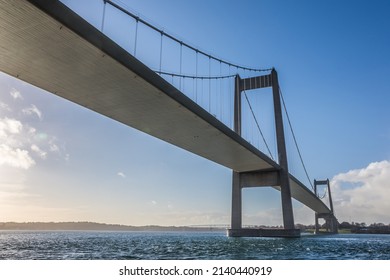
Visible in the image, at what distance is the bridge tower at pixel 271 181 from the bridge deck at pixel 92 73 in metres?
8.46

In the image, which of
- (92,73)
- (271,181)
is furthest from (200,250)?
(271,181)

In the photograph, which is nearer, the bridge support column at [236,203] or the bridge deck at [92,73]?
the bridge deck at [92,73]

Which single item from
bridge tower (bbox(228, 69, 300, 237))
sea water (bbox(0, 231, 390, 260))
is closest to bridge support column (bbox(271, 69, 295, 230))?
bridge tower (bbox(228, 69, 300, 237))

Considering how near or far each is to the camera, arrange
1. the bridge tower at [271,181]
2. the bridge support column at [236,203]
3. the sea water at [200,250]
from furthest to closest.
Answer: the bridge support column at [236,203], the bridge tower at [271,181], the sea water at [200,250]

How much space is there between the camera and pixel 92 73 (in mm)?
13680

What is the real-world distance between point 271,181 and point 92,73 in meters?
20.5

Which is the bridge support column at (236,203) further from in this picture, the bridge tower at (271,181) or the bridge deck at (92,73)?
the bridge deck at (92,73)

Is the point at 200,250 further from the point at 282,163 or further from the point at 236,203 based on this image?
the point at 282,163

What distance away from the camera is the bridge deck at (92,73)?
33.4ft

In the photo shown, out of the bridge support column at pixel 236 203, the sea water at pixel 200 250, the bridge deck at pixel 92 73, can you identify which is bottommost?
the sea water at pixel 200 250

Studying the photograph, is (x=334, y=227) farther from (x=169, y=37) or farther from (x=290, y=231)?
(x=169, y=37)

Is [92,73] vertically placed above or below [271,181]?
above

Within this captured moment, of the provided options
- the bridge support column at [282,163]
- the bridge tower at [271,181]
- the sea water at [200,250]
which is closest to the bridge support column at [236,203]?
the bridge tower at [271,181]

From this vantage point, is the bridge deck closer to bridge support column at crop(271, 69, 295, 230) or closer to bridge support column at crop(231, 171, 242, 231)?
bridge support column at crop(271, 69, 295, 230)
